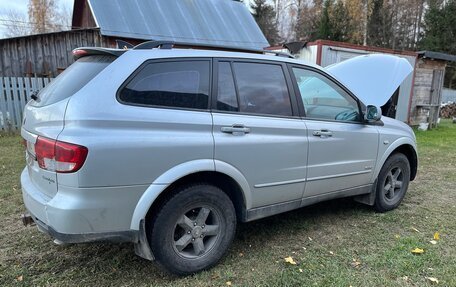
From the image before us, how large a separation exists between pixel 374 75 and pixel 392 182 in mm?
1563

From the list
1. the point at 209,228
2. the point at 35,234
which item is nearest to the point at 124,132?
the point at 209,228

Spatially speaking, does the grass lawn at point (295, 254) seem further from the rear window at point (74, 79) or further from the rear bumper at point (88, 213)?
the rear window at point (74, 79)

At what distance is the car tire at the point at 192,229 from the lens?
107 inches

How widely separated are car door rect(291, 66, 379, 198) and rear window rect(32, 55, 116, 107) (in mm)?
1845

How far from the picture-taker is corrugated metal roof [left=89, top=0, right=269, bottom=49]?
530 inches

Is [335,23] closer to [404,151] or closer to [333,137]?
[404,151]

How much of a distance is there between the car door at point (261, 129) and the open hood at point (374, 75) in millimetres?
1648

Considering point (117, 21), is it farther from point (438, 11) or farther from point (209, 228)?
point (438, 11)

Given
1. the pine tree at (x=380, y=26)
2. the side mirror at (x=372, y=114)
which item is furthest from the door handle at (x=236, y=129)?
the pine tree at (x=380, y=26)

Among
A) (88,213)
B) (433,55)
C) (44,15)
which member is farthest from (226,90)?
(44,15)

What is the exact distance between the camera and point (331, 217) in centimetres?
438

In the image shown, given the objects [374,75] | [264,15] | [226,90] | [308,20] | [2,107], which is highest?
[264,15]

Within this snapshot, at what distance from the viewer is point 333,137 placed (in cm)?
367

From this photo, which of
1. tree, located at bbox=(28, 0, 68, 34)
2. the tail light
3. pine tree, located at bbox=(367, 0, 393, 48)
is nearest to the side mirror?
the tail light
